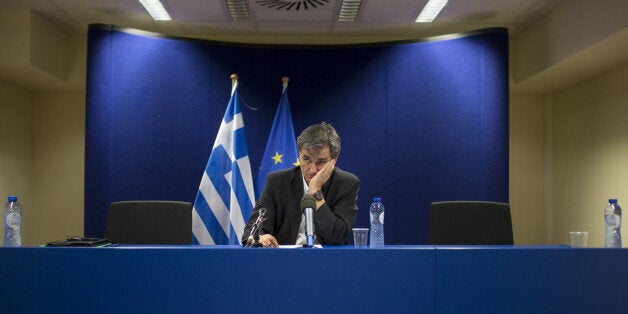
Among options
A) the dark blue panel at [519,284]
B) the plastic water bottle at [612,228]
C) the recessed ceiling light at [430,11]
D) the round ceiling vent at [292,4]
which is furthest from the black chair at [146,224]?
the recessed ceiling light at [430,11]

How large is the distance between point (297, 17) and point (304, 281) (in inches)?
164

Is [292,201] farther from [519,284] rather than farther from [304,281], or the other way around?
[519,284]

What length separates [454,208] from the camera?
327cm

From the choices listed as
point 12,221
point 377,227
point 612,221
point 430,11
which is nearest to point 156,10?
point 430,11

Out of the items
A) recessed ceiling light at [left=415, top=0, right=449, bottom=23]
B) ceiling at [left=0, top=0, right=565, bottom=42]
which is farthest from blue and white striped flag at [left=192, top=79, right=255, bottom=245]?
recessed ceiling light at [left=415, top=0, right=449, bottom=23]

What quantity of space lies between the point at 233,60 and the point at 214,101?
44cm

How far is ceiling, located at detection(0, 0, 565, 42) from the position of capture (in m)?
5.36

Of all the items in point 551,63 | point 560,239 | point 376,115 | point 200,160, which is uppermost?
point 551,63

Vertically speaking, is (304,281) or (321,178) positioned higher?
(321,178)

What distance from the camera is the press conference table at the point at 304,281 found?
1979 millimetres

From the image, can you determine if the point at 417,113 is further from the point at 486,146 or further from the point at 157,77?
the point at 157,77

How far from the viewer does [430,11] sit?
219 inches

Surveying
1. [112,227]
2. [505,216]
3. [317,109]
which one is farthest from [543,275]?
[317,109]

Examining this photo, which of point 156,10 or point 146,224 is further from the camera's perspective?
point 156,10
